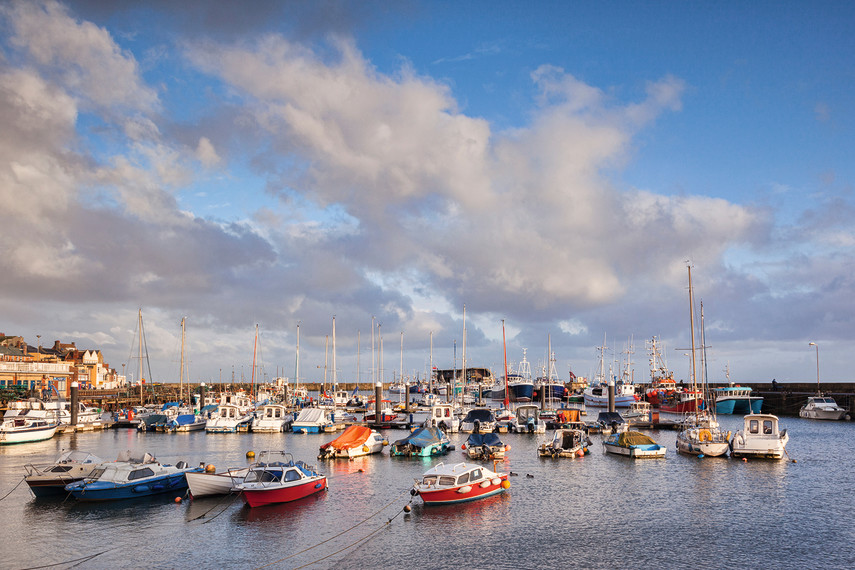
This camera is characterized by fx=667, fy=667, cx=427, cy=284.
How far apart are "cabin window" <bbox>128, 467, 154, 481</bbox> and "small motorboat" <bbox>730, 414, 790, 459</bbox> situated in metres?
49.6

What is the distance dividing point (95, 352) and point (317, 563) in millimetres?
193973

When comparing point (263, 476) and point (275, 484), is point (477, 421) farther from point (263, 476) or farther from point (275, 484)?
point (275, 484)

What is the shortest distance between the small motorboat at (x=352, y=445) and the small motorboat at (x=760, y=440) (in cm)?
3389

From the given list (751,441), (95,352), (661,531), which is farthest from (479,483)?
(95,352)

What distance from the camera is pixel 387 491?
46344mm

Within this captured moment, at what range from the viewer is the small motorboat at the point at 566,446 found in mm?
63344

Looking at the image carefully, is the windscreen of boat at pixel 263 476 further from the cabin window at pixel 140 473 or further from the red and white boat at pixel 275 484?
the cabin window at pixel 140 473

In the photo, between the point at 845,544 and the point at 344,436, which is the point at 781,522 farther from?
the point at 344,436

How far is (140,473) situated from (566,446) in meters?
39.0

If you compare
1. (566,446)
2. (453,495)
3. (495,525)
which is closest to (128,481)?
(453,495)

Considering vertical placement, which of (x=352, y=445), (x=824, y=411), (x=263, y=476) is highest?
(x=263, y=476)

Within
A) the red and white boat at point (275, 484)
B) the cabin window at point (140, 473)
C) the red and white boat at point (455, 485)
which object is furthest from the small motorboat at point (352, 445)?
the red and white boat at point (455, 485)

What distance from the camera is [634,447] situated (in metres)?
62.6

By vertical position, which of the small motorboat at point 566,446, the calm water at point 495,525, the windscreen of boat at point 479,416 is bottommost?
the calm water at point 495,525
